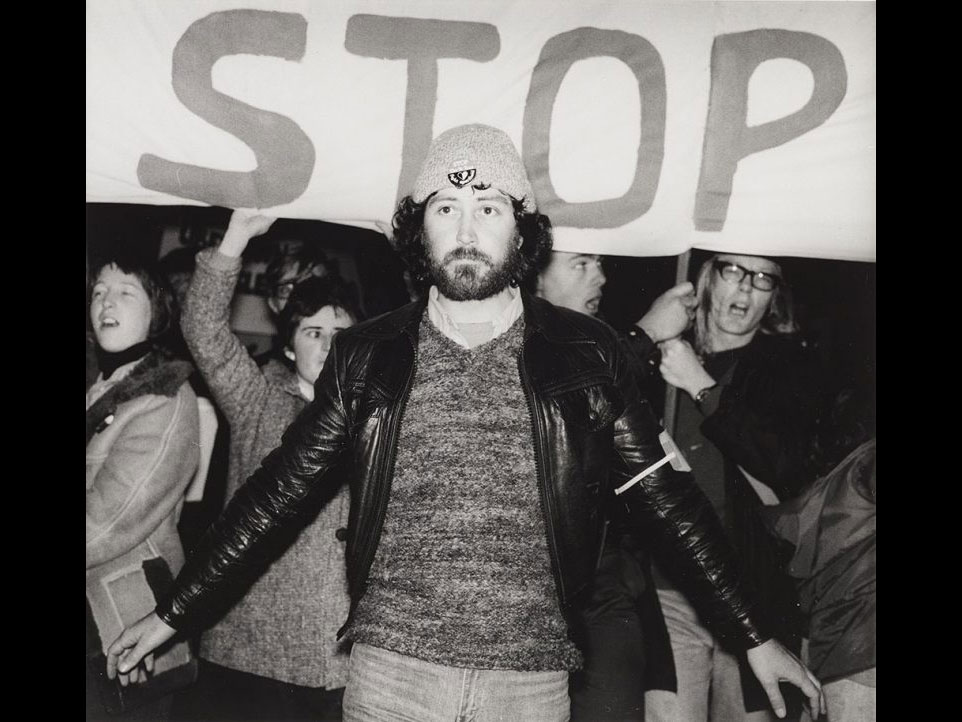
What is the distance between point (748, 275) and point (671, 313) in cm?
32

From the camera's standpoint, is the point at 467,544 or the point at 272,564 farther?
the point at 272,564

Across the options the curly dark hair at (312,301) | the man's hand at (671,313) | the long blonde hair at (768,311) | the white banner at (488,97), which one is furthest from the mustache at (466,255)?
the long blonde hair at (768,311)

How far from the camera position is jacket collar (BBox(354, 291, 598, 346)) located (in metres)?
2.22

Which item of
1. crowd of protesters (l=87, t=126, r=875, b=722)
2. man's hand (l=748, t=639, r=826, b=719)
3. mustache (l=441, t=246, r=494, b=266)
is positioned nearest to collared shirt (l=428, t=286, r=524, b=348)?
crowd of protesters (l=87, t=126, r=875, b=722)

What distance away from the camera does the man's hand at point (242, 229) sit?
2816mm

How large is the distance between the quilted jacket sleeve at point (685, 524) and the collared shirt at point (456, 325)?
1.17ft

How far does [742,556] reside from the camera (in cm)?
280

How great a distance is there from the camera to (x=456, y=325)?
2.27 m

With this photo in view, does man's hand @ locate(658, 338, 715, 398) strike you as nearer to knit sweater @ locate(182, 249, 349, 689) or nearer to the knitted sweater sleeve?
knit sweater @ locate(182, 249, 349, 689)

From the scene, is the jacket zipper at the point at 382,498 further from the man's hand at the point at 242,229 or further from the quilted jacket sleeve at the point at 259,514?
the man's hand at the point at 242,229

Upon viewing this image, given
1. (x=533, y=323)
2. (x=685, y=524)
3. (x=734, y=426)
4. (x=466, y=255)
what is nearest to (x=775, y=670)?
(x=685, y=524)

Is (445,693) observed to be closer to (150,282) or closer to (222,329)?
(222,329)

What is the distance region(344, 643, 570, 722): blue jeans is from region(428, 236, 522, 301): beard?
3.13 ft
